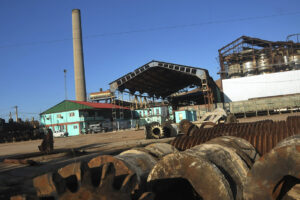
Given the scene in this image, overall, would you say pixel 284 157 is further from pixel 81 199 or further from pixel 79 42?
pixel 79 42

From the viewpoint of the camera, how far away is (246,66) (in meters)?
46.8

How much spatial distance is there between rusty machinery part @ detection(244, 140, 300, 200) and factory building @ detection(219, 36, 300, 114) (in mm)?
34877

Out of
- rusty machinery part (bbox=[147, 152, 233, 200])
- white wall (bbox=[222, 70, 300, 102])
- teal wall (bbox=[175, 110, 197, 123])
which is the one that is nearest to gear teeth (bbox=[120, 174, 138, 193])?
rusty machinery part (bbox=[147, 152, 233, 200])

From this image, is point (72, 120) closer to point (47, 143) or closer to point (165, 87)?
point (165, 87)

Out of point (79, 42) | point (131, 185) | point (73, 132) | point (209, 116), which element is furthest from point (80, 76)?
point (131, 185)

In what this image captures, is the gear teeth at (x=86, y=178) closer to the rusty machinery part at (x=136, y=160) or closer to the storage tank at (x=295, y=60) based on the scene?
the rusty machinery part at (x=136, y=160)

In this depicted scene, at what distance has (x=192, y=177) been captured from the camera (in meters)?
2.94

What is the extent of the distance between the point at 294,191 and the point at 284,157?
52 centimetres

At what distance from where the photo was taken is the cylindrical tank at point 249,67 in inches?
1823

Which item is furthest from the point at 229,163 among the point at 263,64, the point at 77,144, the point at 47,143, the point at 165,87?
the point at 263,64

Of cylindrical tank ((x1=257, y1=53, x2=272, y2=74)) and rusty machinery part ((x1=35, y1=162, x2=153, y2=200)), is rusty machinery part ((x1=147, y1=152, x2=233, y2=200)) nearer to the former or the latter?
rusty machinery part ((x1=35, y1=162, x2=153, y2=200))

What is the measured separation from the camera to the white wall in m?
40.1

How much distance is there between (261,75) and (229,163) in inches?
1640

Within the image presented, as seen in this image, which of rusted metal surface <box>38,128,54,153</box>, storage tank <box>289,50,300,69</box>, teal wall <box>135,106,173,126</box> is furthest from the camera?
storage tank <box>289,50,300,69</box>
